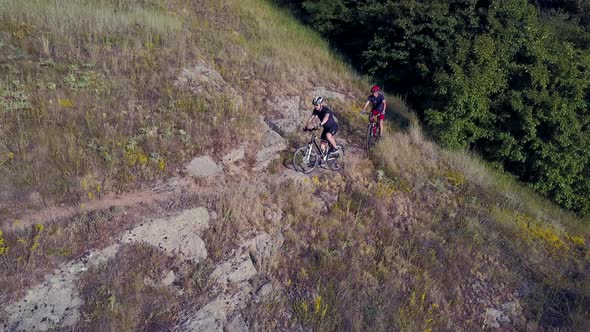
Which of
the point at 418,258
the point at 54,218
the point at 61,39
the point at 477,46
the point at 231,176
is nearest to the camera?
the point at 54,218

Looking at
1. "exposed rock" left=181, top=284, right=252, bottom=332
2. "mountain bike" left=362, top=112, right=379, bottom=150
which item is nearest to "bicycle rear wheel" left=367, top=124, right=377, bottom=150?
"mountain bike" left=362, top=112, right=379, bottom=150

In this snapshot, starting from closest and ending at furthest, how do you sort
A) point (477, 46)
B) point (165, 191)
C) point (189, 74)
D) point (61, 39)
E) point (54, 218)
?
point (54, 218) → point (165, 191) → point (61, 39) → point (189, 74) → point (477, 46)

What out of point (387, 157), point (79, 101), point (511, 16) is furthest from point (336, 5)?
point (79, 101)

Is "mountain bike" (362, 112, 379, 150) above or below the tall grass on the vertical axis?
below

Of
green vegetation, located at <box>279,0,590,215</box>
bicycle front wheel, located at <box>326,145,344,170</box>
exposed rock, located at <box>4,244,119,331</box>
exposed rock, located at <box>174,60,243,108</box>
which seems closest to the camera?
exposed rock, located at <box>4,244,119,331</box>

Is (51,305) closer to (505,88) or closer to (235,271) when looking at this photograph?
(235,271)

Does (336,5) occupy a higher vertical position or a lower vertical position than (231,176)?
higher

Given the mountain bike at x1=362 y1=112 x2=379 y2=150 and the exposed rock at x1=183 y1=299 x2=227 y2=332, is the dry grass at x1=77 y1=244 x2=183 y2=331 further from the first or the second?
the mountain bike at x1=362 y1=112 x2=379 y2=150

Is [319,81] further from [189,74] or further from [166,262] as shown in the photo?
[166,262]
